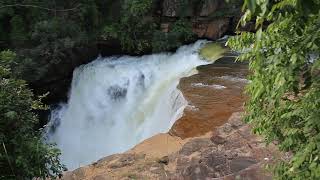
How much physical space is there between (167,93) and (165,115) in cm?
86

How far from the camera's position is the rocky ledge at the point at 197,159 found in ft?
20.5

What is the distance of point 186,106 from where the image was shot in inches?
359

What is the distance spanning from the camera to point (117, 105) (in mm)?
11727

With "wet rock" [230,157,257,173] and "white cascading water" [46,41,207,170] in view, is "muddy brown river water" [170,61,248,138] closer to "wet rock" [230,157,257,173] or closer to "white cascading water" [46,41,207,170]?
"white cascading water" [46,41,207,170]

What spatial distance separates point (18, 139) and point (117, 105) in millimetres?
6625

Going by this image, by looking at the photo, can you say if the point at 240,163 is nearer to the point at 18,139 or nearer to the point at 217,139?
the point at 217,139

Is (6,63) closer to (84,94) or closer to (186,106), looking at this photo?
(186,106)

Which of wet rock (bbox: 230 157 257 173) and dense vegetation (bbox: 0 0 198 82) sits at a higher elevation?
dense vegetation (bbox: 0 0 198 82)

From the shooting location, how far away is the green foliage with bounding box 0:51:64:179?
501cm

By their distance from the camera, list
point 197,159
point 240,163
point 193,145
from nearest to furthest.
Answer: point 240,163 → point 197,159 → point 193,145

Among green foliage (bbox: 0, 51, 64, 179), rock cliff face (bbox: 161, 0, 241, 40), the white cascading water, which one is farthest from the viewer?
rock cliff face (bbox: 161, 0, 241, 40)

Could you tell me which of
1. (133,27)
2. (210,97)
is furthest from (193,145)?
(133,27)

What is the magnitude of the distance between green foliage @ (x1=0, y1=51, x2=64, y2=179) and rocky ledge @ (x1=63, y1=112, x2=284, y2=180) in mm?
1925

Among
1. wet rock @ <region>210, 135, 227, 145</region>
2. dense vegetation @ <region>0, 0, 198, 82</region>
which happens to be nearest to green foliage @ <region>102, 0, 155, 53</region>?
dense vegetation @ <region>0, 0, 198, 82</region>
